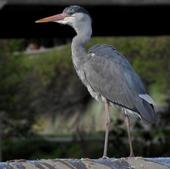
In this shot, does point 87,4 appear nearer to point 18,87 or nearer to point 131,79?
point 131,79

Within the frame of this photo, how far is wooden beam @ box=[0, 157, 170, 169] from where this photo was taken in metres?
4.18

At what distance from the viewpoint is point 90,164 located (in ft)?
14.1

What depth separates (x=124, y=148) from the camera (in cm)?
1542

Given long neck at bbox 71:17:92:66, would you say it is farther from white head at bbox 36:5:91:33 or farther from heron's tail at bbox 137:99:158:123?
heron's tail at bbox 137:99:158:123

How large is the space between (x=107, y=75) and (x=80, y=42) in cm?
56

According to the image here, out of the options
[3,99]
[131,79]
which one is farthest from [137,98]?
[3,99]

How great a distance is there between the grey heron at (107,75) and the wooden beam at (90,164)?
5.52 feet

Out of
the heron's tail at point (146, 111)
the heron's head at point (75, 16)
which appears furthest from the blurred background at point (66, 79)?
the heron's tail at point (146, 111)

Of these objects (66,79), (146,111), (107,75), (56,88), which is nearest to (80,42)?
(107,75)

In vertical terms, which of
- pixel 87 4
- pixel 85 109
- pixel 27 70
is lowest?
pixel 85 109

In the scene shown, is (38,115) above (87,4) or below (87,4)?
below

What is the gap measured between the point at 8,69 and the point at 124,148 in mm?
4440

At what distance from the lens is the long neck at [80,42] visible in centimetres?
695

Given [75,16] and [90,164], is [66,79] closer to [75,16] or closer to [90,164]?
[75,16]
